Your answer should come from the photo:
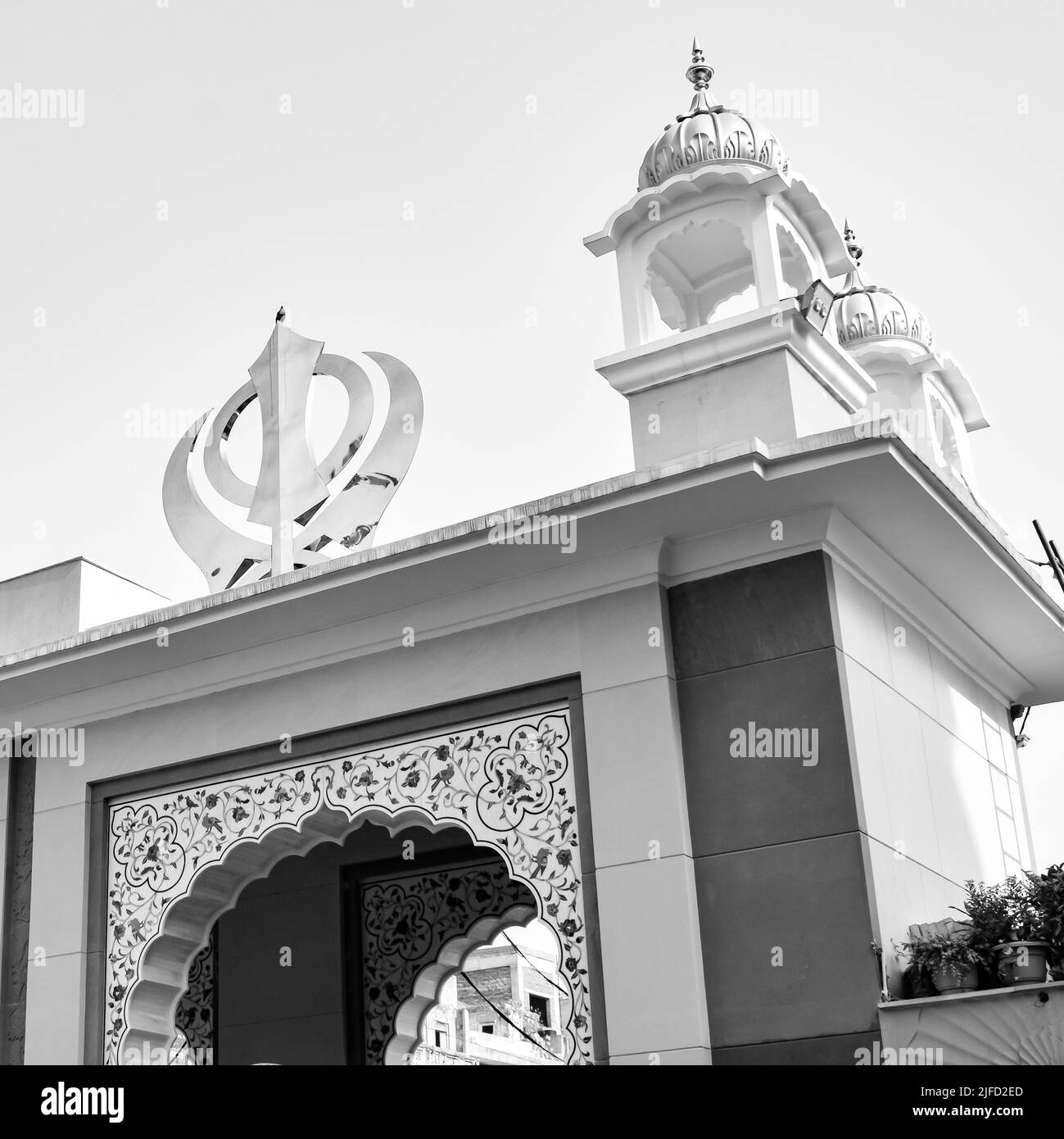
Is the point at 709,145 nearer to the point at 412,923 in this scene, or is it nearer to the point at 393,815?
the point at 393,815

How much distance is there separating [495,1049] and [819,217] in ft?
65.6

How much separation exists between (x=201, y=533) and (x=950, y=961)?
390cm

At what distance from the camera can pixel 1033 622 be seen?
6.83 m

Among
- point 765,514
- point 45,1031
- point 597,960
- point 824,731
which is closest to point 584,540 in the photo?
point 765,514

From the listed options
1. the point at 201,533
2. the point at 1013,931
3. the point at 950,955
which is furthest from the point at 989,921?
the point at 201,533

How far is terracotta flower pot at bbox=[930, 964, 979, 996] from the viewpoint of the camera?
5.04 meters

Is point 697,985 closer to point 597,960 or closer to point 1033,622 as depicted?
point 597,960

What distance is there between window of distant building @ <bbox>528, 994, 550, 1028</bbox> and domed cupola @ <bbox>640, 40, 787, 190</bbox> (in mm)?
21528

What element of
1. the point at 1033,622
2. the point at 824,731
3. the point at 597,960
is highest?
the point at 1033,622

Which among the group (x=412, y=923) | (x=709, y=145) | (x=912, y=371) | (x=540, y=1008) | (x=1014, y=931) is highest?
(x=709, y=145)

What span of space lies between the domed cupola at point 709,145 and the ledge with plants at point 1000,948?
3207 millimetres

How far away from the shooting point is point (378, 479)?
6840 millimetres

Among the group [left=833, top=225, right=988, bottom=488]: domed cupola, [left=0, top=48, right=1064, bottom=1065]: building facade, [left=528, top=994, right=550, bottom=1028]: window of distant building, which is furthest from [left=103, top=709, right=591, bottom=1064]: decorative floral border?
[left=528, top=994, right=550, bottom=1028]: window of distant building

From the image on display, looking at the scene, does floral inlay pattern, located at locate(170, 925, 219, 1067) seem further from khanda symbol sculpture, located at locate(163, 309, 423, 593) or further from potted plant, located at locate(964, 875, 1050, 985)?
potted plant, located at locate(964, 875, 1050, 985)
